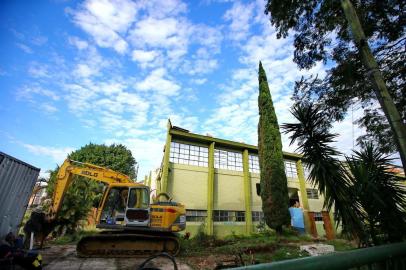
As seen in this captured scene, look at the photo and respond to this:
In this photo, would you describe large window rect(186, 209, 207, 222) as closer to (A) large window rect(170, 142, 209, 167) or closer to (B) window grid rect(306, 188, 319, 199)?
(A) large window rect(170, 142, 209, 167)

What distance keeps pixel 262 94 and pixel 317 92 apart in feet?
40.0

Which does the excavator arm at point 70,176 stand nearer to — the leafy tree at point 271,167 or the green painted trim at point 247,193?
the leafy tree at point 271,167

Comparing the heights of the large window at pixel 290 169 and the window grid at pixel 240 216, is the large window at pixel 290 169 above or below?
above

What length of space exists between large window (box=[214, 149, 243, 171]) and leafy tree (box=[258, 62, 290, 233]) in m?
2.78

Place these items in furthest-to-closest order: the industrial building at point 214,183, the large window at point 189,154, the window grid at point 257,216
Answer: the window grid at point 257,216 → the large window at point 189,154 → the industrial building at point 214,183

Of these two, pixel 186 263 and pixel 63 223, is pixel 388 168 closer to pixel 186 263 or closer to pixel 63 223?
pixel 186 263

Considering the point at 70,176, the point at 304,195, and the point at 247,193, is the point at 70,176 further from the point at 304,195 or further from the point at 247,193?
the point at 304,195

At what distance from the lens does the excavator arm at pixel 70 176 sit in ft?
34.3

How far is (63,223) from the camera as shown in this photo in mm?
13828

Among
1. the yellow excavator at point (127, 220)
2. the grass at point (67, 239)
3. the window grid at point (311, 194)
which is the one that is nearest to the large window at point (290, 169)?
the window grid at point (311, 194)

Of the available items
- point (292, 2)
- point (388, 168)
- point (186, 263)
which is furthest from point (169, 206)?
point (292, 2)

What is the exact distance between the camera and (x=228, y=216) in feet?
62.5

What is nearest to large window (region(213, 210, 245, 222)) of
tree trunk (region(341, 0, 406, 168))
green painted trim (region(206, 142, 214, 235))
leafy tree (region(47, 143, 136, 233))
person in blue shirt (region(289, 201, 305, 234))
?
green painted trim (region(206, 142, 214, 235))

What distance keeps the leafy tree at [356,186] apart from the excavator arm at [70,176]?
353 inches
